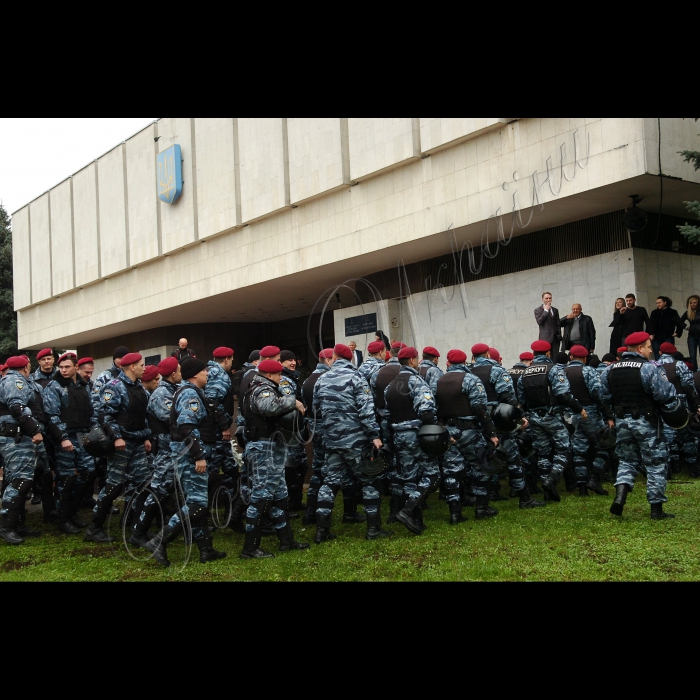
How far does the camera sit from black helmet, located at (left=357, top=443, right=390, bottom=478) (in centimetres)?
833

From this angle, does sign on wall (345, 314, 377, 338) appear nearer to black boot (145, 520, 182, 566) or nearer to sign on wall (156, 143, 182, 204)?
sign on wall (156, 143, 182, 204)

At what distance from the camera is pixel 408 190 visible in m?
19.7

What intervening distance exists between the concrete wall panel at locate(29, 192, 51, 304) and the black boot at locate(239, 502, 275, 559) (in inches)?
1297

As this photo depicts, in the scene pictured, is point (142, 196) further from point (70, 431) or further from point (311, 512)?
point (311, 512)

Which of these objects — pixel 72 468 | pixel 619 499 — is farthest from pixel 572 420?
pixel 72 468

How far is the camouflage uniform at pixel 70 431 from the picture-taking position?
32.2ft

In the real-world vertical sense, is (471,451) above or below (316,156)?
below

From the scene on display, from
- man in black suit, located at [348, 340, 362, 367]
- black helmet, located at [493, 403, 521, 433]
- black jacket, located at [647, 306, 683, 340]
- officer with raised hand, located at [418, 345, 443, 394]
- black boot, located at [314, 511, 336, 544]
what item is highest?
black jacket, located at [647, 306, 683, 340]

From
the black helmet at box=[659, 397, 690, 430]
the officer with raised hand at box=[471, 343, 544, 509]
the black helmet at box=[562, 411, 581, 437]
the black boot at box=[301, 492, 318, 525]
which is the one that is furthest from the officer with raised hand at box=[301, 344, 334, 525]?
the black helmet at box=[659, 397, 690, 430]

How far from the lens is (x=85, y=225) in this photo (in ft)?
115

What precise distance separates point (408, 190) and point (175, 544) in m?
13.1

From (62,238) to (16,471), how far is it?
1190 inches
